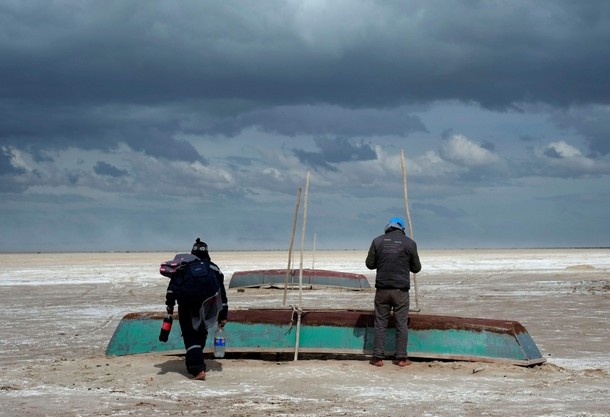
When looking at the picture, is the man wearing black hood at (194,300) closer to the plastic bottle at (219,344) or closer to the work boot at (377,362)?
the plastic bottle at (219,344)

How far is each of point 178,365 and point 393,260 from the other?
3042 mm

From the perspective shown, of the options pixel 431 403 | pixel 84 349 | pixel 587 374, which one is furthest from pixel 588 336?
pixel 84 349

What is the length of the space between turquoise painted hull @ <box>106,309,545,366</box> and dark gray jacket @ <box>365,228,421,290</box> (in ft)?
2.59

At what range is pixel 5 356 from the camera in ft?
43.3

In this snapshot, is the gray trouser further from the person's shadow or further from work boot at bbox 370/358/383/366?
the person's shadow

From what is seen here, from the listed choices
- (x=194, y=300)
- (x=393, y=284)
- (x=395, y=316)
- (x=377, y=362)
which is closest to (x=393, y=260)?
(x=393, y=284)

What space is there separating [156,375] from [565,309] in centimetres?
1176

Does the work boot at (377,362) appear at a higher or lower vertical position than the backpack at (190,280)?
lower

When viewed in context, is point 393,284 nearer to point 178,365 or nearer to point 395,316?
point 395,316

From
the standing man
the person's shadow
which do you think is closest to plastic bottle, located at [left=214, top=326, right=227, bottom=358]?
the person's shadow

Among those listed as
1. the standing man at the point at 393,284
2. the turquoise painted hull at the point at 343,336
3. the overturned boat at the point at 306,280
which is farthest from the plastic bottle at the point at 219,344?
the overturned boat at the point at 306,280

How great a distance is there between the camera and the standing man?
1134 cm

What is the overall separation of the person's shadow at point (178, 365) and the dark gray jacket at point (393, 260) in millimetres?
2290

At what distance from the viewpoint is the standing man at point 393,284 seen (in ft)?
37.2
